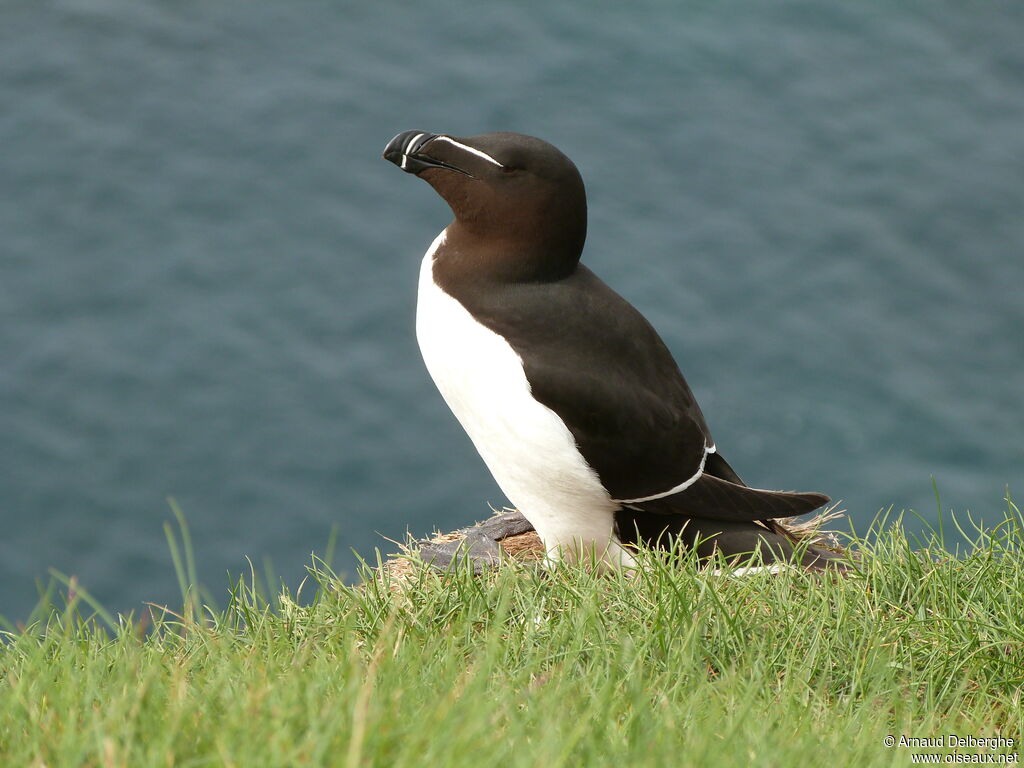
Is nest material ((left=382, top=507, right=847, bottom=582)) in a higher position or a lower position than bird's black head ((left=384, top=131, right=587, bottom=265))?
lower

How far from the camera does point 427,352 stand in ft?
13.8

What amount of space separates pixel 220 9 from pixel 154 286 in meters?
3.34

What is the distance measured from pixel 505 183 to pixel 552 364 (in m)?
0.58

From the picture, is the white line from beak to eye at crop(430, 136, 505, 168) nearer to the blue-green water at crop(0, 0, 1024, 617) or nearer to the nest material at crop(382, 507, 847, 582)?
the nest material at crop(382, 507, 847, 582)

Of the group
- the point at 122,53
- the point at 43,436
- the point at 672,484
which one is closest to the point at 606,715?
the point at 672,484

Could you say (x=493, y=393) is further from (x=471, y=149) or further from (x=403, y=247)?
(x=403, y=247)

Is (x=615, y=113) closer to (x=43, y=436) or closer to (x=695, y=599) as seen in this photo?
(x=43, y=436)

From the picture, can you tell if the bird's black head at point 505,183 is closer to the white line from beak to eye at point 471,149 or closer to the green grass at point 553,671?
the white line from beak to eye at point 471,149

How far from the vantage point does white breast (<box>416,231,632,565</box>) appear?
13.2 ft

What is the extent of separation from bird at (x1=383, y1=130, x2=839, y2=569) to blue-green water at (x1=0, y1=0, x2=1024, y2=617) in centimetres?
498

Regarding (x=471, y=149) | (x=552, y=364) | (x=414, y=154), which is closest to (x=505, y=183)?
(x=471, y=149)

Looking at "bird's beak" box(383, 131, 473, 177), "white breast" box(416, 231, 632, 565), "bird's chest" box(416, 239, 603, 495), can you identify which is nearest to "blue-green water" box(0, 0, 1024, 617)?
"white breast" box(416, 231, 632, 565)

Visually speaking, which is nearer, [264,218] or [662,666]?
[662,666]

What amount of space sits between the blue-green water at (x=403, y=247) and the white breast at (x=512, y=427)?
4803 millimetres
